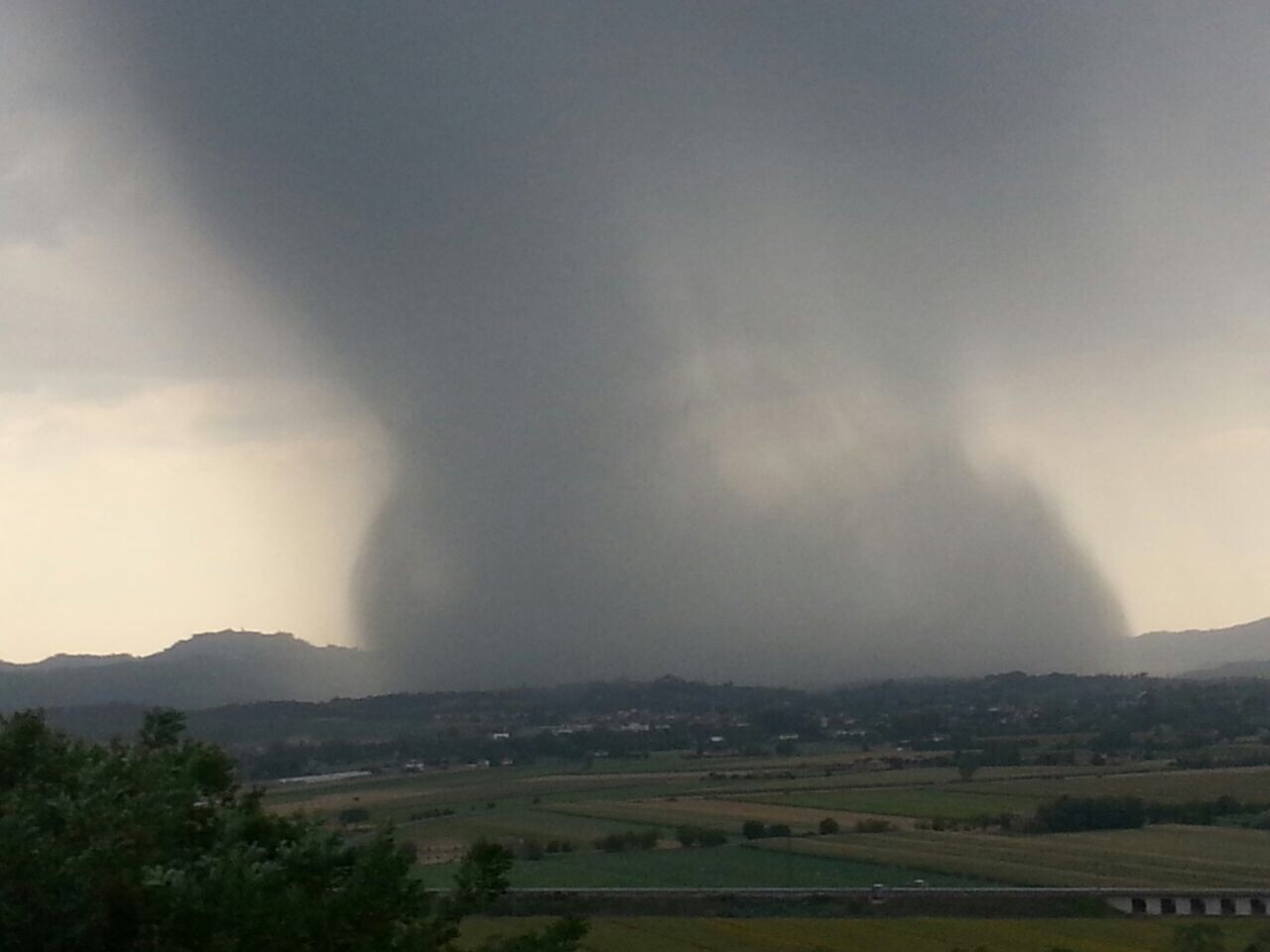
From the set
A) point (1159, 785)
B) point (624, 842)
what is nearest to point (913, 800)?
point (1159, 785)

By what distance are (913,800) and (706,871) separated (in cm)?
2120

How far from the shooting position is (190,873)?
9.72 meters

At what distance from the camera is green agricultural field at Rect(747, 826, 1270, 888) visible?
36.1 meters

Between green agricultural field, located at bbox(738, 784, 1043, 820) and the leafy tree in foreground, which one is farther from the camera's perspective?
green agricultural field, located at bbox(738, 784, 1043, 820)

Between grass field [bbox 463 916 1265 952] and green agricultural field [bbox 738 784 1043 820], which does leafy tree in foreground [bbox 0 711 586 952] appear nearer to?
grass field [bbox 463 916 1265 952]

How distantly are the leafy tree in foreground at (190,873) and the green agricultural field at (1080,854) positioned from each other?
28152mm

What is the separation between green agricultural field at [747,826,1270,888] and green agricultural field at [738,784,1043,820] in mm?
6375

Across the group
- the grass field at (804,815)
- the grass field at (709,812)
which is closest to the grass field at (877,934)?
the grass field at (804,815)

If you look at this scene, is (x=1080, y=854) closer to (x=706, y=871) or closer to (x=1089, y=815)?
(x=1089, y=815)

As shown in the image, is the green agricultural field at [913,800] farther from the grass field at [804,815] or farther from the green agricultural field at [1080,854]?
the green agricultural field at [1080,854]

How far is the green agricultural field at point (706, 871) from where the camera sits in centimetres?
3772

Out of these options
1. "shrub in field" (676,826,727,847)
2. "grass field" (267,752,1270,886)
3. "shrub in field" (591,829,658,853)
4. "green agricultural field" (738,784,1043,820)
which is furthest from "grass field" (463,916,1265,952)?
"green agricultural field" (738,784,1043,820)

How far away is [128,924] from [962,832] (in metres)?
43.1

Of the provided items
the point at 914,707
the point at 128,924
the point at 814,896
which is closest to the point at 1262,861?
the point at 814,896
